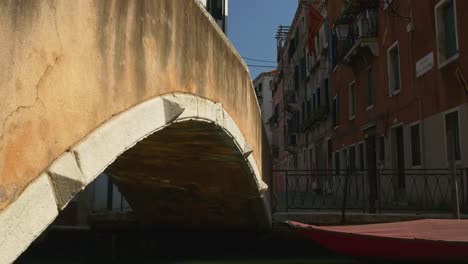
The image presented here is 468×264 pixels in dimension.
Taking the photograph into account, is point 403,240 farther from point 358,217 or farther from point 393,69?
point 393,69

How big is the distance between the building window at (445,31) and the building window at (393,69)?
85.8 inches

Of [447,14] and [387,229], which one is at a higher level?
[447,14]

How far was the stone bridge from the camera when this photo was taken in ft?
7.42

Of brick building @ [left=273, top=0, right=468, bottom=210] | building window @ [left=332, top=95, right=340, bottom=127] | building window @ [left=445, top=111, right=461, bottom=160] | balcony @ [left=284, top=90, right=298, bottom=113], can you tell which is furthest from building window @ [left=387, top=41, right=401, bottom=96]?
balcony @ [left=284, top=90, right=298, bottom=113]

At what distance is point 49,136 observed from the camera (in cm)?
250

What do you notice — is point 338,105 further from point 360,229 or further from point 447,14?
point 360,229

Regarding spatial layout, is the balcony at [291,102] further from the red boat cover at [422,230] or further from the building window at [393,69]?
the red boat cover at [422,230]

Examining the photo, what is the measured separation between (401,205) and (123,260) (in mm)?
4902

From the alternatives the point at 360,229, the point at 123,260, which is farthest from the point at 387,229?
the point at 123,260

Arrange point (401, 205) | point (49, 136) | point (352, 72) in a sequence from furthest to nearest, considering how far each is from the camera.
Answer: point (352, 72), point (401, 205), point (49, 136)

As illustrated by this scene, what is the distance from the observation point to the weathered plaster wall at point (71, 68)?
225cm

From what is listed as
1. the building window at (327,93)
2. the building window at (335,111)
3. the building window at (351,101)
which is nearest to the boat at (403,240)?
the building window at (351,101)

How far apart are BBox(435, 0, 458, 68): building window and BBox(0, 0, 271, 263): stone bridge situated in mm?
3856

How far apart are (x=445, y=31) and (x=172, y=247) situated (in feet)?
19.7
